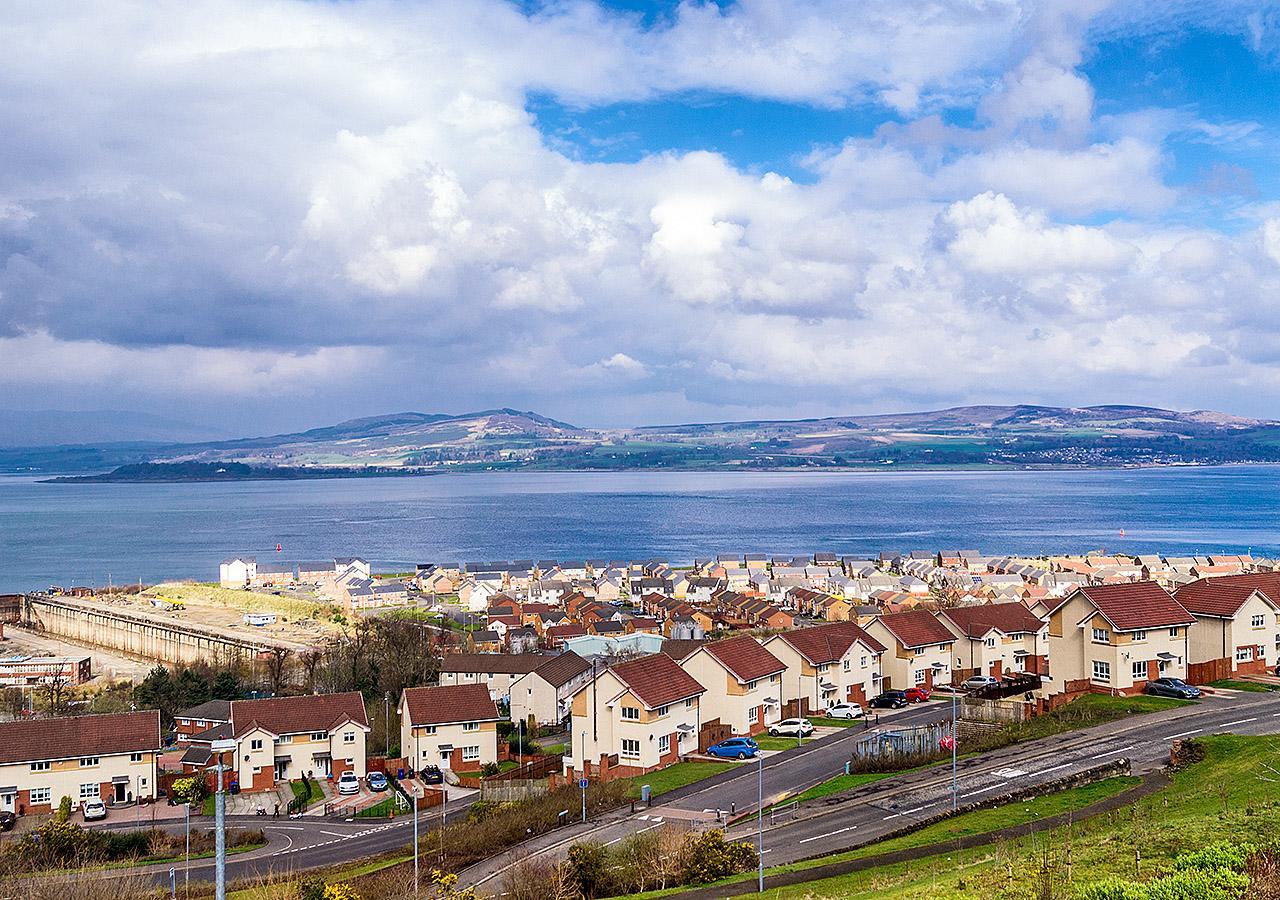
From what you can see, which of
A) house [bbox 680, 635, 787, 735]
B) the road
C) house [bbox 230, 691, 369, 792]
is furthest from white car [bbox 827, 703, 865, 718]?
house [bbox 230, 691, 369, 792]

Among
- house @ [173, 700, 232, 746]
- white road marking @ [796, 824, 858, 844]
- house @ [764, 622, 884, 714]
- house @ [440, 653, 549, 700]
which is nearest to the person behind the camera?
white road marking @ [796, 824, 858, 844]

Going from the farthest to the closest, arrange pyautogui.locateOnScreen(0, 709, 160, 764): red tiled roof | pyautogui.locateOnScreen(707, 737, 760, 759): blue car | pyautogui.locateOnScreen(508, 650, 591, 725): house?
pyautogui.locateOnScreen(508, 650, 591, 725): house < pyautogui.locateOnScreen(707, 737, 760, 759): blue car < pyautogui.locateOnScreen(0, 709, 160, 764): red tiled roof

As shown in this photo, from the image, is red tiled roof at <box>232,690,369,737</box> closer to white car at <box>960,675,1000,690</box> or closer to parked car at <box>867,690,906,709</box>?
parked car at <box>867,690,906,709</box>

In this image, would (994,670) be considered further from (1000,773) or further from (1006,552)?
(1006,552)

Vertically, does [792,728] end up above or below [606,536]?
below

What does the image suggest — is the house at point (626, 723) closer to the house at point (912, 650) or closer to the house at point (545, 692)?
the house at point (545, 692)

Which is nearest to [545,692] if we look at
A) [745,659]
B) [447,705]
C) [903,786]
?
[447,705]

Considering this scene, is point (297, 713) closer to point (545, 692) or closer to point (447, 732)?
point (447, 732)
